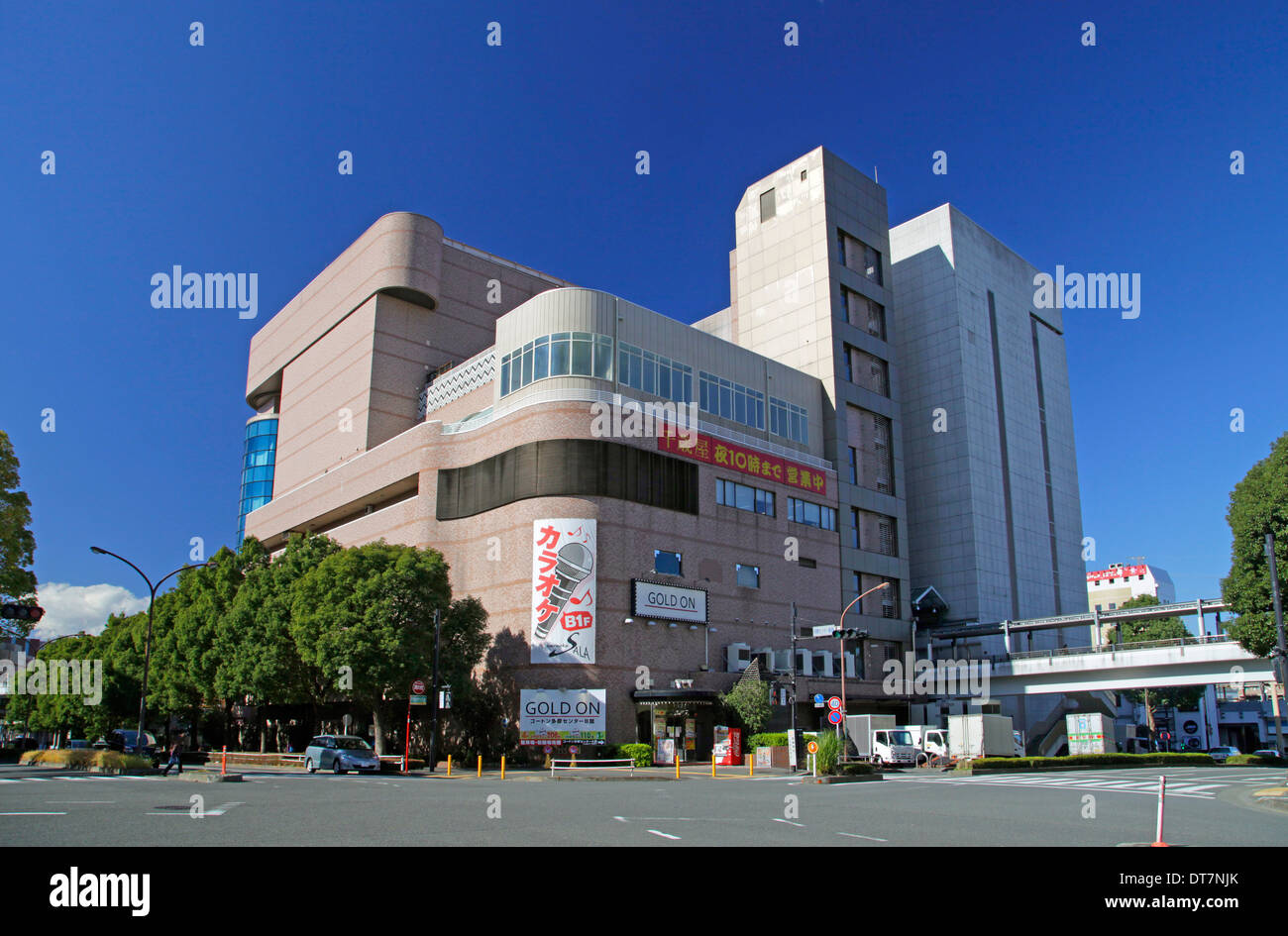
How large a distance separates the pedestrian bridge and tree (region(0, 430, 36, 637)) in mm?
59003

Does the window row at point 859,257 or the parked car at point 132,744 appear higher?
the window row at point 859,257

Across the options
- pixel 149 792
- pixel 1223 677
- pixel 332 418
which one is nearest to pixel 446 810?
pixel 149 792

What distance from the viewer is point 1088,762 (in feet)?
142

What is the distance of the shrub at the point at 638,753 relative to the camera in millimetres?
42281

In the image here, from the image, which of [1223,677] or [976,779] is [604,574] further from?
[1223,677]

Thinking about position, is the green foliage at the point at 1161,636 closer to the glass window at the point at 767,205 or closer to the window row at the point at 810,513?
the window row at the point at 810,513

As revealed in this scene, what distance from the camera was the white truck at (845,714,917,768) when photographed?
4494cm

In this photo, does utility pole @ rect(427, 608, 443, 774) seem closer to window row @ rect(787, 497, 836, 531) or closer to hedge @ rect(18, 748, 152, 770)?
hedge @ rect(18, 748, 152, 770)

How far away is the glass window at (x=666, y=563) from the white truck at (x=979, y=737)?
16.4 meters

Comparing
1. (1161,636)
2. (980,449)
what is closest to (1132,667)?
(980,449)

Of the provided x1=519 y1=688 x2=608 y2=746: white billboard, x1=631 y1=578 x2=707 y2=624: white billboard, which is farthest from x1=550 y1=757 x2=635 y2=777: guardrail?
x1=631 y1=578 x2=707 y2=624: white billboard

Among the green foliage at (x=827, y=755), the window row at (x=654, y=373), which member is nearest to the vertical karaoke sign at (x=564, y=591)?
the window row at (x=654, y=373)
